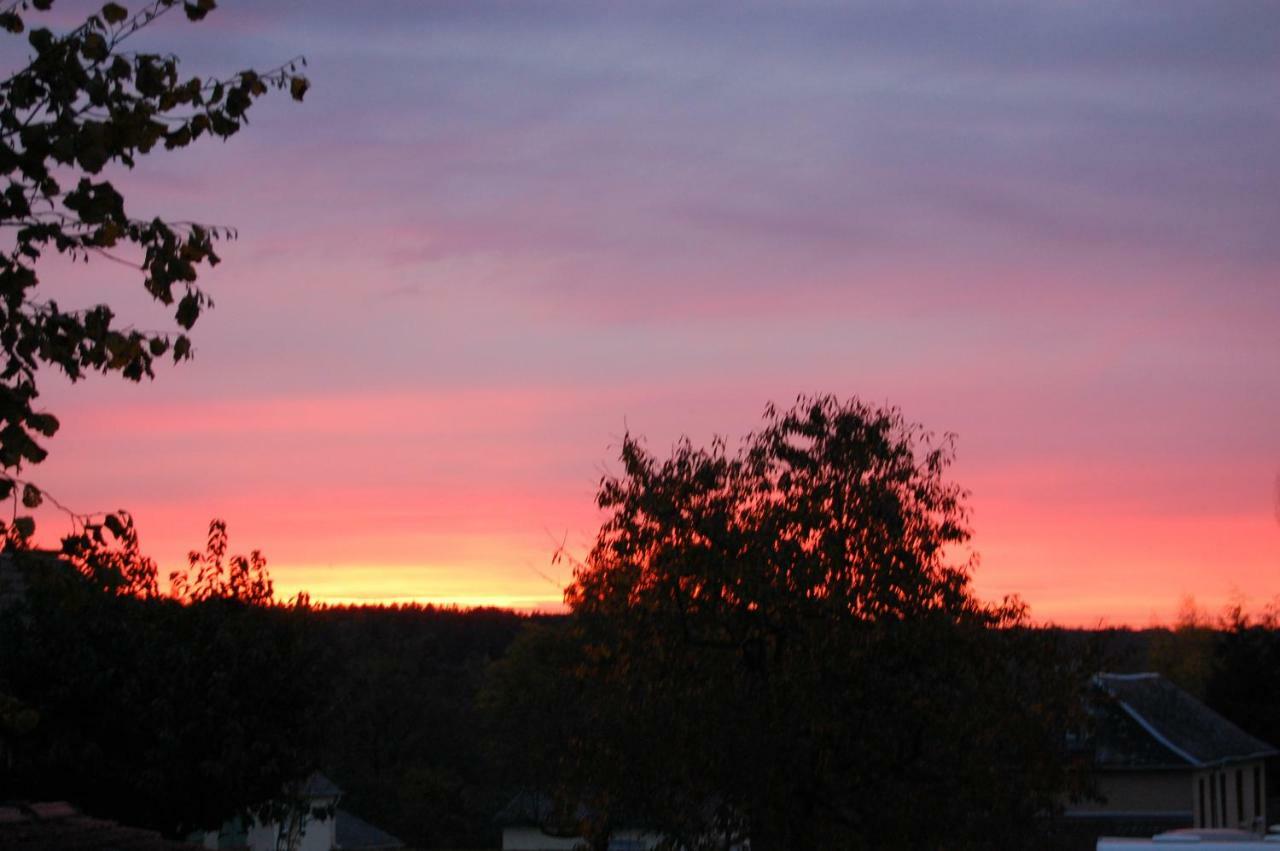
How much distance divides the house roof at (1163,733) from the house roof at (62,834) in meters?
35.2

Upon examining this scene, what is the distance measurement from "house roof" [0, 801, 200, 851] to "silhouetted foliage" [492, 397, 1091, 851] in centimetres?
704

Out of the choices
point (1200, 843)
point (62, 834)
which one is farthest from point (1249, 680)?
point (62, 834)

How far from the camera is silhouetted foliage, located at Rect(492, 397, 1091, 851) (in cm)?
1808

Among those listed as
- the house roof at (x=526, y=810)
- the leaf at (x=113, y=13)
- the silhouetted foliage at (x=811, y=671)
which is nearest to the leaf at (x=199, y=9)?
the leaf at (x=113, y=13)

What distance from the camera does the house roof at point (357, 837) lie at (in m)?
58.5

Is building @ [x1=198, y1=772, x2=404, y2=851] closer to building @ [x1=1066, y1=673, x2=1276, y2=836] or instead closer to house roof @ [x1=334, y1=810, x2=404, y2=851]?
house roof @ [x1=334, y1=810, x2=404, y2=851]

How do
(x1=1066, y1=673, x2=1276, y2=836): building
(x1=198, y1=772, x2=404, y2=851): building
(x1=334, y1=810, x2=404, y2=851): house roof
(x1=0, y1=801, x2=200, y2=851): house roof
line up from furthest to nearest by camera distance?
(x1=334, y1=810, x2=404, y2=851): house roof < (x1=1066, y1=673, x2=1276, y2=836): building < (x1=198, y1=772, x2=404, y2=851): building < (x1=0, y1=801, x2=200, y2=851): house roof

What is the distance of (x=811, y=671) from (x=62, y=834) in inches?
342

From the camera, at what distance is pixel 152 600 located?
24062 mm

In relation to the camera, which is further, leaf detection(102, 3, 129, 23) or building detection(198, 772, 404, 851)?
building detection(198, 772, 404, 851)

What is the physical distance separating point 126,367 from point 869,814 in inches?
482

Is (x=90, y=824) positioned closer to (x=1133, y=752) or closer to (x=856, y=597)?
(x=856, y=597)

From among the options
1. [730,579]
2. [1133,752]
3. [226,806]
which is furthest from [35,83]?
[1133,752]

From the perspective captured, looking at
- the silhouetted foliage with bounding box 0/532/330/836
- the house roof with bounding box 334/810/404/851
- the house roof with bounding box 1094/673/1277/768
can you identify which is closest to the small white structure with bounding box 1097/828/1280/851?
the silhouetted foliage with bounding box 0/532/330/836
